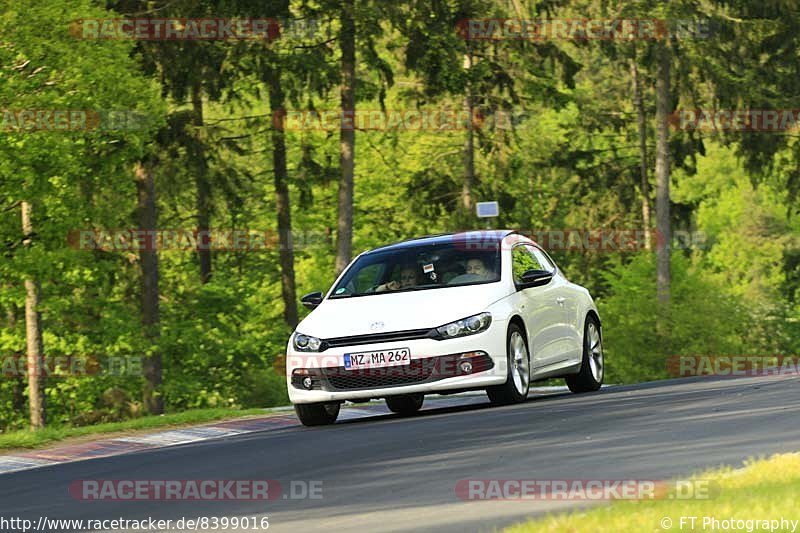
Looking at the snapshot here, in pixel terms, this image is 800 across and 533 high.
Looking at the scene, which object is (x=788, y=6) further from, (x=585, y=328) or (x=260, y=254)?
(x=585, y=328)

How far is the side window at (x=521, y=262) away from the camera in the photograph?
16547mm

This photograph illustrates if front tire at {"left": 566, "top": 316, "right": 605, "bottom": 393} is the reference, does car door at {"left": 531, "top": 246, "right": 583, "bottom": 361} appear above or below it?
above

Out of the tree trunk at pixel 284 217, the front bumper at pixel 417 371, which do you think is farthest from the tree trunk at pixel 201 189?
the front bumper at pixel 417 371

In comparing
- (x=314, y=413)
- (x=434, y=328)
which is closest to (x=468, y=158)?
(x=314, y=413)

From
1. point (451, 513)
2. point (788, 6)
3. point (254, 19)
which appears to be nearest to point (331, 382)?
point (451, 513)

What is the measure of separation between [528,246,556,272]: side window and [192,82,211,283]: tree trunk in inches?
739

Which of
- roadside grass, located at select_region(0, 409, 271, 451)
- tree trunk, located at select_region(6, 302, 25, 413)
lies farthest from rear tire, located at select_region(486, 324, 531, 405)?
tree trunk, located at select_region(6, 302, 25, 413)

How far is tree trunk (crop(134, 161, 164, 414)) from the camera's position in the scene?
35.7 meters

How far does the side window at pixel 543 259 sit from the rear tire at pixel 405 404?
6.55 ft

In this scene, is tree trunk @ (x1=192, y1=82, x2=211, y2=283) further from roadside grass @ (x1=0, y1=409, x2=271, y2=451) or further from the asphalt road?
the asphalt road

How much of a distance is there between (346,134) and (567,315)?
60.2 feet

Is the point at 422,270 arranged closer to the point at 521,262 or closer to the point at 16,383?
the point at 521,262

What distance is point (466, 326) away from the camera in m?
15.2

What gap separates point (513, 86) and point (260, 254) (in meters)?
14.6
